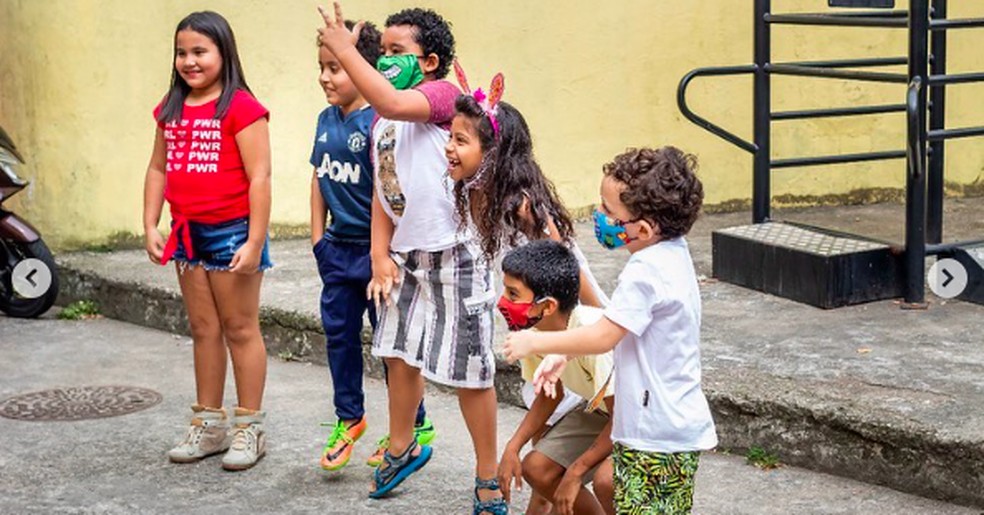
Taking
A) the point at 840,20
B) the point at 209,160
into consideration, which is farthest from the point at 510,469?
the point at 840,20

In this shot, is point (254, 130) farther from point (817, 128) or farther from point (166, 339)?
point (817, 128)

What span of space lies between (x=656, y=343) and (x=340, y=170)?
170cm

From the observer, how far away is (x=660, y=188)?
3658mm

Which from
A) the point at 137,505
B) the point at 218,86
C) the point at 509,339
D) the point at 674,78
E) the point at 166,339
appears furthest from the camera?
the point at 674,78

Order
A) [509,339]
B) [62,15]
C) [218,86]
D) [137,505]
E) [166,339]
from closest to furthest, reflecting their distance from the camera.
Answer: [509,339] → [137,505] → [218,86] → [166,339] → [62,15]

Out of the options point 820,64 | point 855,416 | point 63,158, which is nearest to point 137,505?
point 855,416

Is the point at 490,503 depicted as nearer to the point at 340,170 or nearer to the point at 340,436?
the point at 340,436

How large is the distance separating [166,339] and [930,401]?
356 centimetres

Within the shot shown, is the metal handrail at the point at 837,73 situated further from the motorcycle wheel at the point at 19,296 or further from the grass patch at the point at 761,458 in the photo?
the motorcycle wheel at the point at 19,296

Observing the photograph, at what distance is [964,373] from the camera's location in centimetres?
537

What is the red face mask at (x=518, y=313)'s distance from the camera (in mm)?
3814

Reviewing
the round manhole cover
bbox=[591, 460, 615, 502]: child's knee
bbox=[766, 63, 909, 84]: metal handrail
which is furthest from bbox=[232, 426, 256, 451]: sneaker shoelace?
bbox=[766, 63, 909, 84]: metal handrail

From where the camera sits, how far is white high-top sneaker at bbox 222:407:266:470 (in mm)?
5223

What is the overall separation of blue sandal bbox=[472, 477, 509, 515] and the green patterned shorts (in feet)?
2.78
